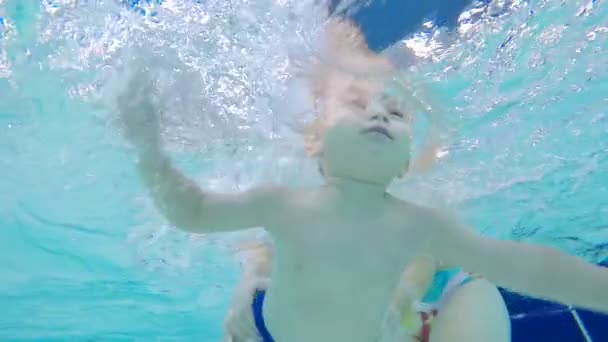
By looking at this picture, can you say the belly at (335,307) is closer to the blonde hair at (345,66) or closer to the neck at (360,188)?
the neck at (360,188)

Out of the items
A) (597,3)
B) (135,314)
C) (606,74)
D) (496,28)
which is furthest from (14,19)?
(135,314)

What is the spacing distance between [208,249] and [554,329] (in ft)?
26.9

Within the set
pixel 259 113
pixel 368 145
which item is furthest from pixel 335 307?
pixel 259 113

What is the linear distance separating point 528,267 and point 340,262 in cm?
150

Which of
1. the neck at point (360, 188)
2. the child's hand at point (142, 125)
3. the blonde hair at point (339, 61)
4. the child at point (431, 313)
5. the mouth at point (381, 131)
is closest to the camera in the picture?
the child's hand at point (142, 125)

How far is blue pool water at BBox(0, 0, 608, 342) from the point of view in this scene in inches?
230

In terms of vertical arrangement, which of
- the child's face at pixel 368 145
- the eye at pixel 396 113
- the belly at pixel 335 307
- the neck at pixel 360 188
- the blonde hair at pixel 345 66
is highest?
the blonde hair at pixel 345 66

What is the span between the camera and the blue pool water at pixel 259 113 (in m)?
5.85

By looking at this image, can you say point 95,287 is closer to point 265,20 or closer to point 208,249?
point 208,249

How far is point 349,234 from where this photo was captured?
4.24m

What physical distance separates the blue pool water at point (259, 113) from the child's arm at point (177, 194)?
1.83 metres

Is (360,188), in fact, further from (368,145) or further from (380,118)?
(380,118)

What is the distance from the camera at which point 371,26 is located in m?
5.91

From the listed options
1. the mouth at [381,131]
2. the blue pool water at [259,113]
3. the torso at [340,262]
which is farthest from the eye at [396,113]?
the blue pool water at [259,113]
